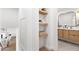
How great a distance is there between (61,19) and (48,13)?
6.4 inches

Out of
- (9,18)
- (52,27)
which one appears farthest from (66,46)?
(9,18)

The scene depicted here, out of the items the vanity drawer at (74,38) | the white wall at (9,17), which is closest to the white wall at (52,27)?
the vanity drawer at (74,38)

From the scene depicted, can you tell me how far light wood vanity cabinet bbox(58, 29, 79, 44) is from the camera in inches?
38.7

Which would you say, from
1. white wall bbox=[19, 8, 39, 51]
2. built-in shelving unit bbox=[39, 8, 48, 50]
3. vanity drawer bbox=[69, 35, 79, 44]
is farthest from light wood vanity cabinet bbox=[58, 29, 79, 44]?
white wall bbox=[19, 8, 39, 51]

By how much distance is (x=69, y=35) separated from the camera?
39.3 inches

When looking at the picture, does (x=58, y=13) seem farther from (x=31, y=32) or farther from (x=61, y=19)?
(x=31, y=32)

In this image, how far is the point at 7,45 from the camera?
38.6 inches

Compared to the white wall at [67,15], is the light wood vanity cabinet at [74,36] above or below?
below

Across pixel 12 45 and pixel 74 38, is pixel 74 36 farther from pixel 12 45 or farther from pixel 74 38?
pixel 12 45

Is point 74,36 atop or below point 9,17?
below

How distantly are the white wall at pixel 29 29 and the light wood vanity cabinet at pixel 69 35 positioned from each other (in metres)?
0.27

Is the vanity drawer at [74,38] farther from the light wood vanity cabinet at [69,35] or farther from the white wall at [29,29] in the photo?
the white wall at [29,29]

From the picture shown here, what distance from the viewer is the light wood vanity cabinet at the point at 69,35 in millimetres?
982

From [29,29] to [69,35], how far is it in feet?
1.51
